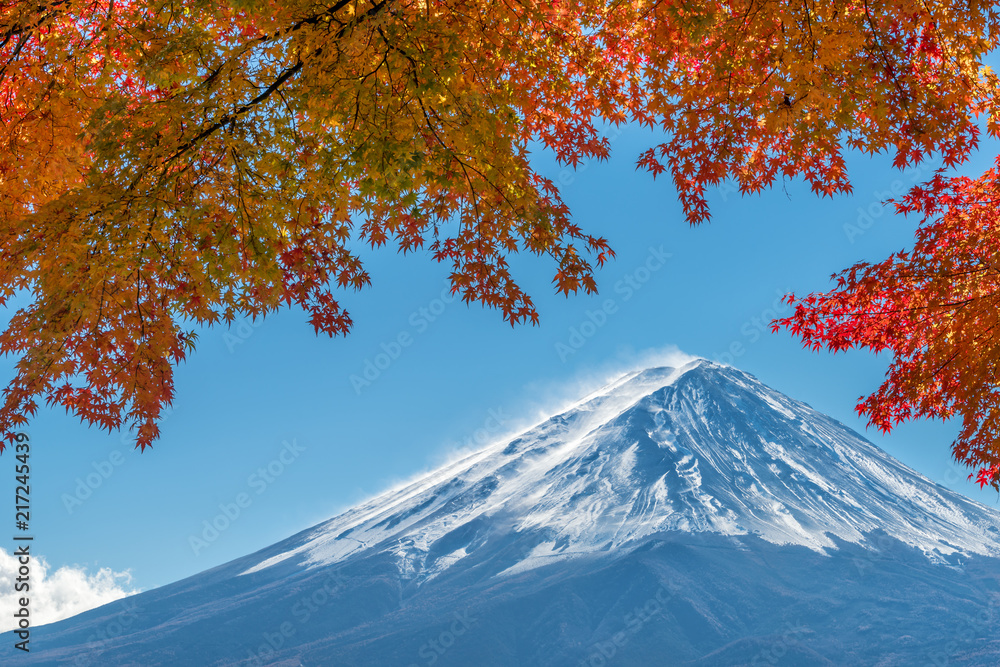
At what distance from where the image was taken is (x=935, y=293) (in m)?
5.14

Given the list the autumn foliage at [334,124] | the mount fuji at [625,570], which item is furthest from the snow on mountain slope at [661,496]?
the autumn foliage at [334,124]

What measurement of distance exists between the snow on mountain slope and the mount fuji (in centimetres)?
29

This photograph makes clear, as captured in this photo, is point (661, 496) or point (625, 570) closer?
point (625, 570)

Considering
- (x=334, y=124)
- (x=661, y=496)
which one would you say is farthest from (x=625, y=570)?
(x=334, y=124)

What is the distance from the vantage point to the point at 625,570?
218 ft

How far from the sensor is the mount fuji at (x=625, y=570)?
194 ft

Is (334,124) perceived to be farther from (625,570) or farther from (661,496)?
(661,496)

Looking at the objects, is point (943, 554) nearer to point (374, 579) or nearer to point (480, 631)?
point (480, 631)

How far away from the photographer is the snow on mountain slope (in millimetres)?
74375

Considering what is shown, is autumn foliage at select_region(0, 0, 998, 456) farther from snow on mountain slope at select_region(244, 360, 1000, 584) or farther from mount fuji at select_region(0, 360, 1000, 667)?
snow on mountain slope at select_region(244, 360, 1000, 584)

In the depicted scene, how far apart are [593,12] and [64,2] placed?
12.2 feet

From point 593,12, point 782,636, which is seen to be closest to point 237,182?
point 593,12

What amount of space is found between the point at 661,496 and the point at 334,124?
79914 millimetres

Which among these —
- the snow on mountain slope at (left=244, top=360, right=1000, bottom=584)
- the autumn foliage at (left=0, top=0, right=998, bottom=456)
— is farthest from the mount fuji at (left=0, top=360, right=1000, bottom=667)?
the autumn foliage at (left=0, top=0, right=998, bottom=456)
